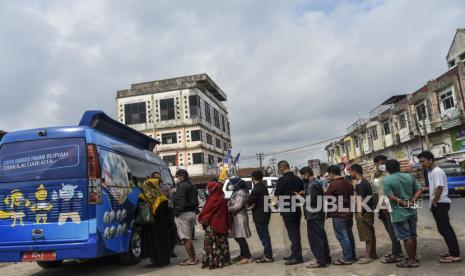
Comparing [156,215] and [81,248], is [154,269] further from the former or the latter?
[81,248]

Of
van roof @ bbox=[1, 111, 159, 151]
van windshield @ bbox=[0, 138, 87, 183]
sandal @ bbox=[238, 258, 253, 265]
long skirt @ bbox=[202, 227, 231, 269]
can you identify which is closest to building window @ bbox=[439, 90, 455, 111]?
sandal @ bbox=[238, 258, 253, 265]

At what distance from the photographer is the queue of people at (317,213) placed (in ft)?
21.2

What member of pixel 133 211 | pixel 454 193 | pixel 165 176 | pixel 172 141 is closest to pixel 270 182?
pixel 454 193

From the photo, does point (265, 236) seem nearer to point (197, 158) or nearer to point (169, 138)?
point (197, 158)

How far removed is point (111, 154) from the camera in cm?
769

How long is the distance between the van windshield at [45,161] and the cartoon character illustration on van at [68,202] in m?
0.22

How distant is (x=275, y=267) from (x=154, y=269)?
2.22 meters

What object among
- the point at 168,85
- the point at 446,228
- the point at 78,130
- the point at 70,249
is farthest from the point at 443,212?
the point at 168,85

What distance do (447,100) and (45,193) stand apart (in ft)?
99.4

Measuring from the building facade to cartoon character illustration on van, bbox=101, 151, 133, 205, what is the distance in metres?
25.1

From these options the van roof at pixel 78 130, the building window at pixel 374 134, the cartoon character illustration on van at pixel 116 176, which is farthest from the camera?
the building window at pixel 374 134

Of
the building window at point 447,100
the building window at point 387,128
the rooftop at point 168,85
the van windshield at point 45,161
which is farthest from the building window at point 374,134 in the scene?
the van windshield at point 45,161

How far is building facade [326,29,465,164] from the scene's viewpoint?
2947 centimetres

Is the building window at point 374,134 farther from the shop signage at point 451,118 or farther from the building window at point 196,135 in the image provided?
the building window at point 196,135
